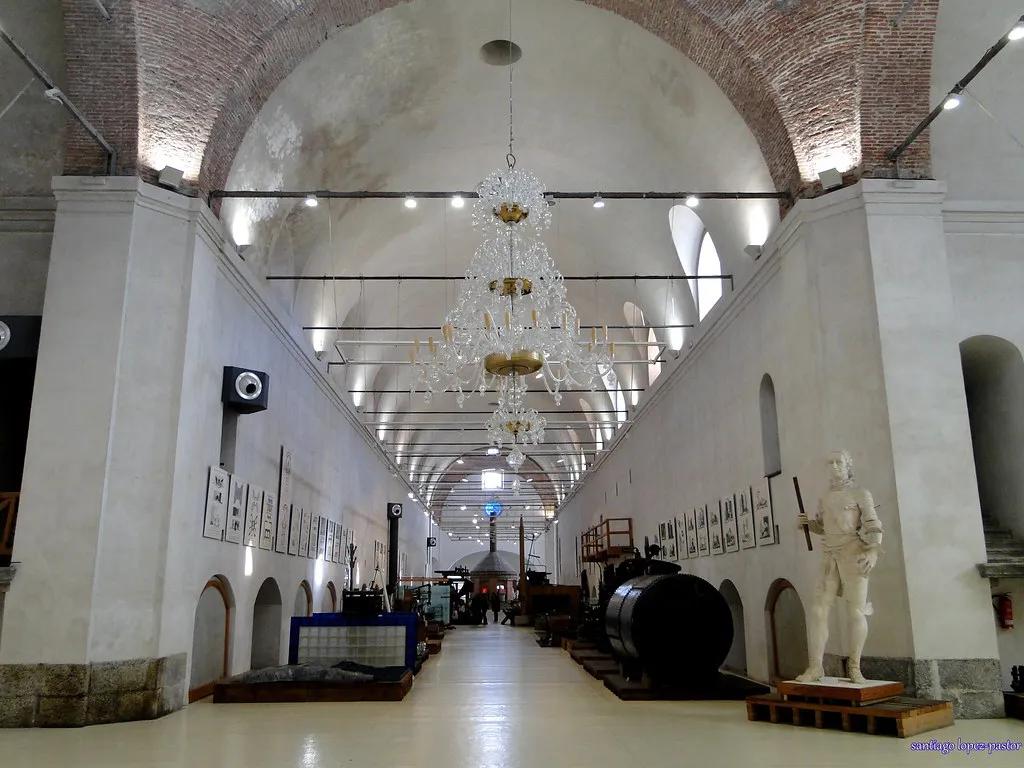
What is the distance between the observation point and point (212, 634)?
10.9 m

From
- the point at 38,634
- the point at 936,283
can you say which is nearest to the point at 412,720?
the point at 38,634

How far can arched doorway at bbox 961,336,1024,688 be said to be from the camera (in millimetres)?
9531

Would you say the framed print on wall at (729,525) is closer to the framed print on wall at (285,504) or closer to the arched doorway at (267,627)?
the framed print on wall at (285,504)

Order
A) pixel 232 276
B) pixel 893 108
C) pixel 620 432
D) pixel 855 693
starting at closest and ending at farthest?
1. pixel 855 693
2. pixel 893 108
3. pixel 232 276
4. pixel 620 432

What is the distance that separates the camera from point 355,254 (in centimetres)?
1700

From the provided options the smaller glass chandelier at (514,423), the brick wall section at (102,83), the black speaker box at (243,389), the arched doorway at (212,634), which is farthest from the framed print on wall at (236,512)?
the brick wall section at (102,83)

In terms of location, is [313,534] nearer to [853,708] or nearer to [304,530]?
[304,530]

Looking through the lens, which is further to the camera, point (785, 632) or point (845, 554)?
point (785, 632)

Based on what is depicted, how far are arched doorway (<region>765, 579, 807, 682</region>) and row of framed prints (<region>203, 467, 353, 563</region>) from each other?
23.6 feet

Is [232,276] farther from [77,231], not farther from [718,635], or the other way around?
[718,635]

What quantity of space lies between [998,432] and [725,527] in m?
4.22

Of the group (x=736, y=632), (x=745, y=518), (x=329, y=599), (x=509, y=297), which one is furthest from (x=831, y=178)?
(x=329, y=599)

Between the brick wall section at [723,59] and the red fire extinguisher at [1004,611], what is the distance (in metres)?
4.94

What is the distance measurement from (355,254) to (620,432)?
32.9 feet
